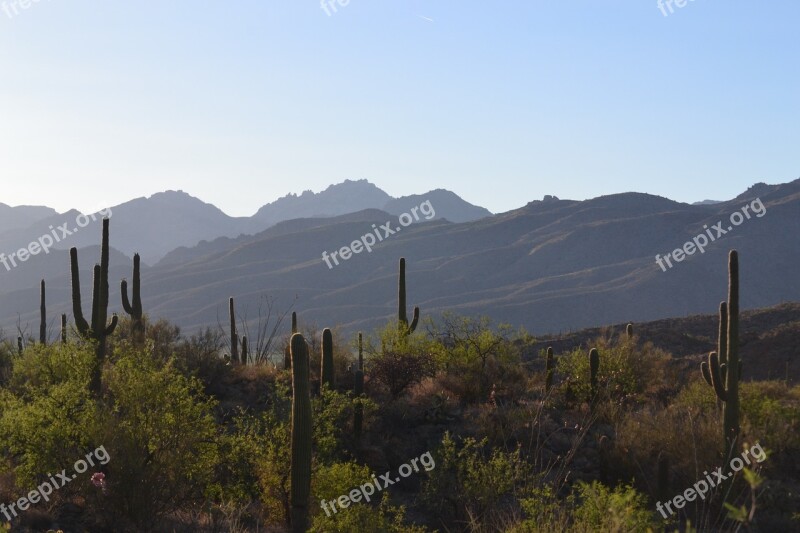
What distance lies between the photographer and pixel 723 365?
50.1ft

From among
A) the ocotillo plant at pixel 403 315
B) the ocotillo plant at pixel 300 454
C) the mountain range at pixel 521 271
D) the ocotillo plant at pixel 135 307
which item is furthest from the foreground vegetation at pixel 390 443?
the mountain range at pixel 521 271

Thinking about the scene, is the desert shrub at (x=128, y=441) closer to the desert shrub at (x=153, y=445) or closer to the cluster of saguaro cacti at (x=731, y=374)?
the desert shrub at (x=153, y=445)

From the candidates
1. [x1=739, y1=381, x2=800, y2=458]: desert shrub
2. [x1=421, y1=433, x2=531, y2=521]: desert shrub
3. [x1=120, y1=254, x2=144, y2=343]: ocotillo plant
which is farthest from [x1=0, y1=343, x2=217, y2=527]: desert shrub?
[x1=120, y1=254, x2=144, y2=343]: ocotillo plant

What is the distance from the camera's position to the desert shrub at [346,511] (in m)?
9.86

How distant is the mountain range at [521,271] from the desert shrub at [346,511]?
87236mm

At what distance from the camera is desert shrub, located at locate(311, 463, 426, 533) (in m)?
9.86

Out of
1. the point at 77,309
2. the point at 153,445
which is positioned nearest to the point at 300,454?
the point at 153,445

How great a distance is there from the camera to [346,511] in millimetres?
10094

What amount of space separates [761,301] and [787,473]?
99874 mm

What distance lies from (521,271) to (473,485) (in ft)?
390

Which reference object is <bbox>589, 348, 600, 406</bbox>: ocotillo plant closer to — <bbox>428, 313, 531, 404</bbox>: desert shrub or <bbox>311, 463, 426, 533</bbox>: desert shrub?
<bbox>428, 313, 531, 404</bbox>: desert shrub

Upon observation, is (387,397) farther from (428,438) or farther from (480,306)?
(480,306)

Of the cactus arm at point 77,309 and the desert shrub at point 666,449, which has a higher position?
the cactus arm at point 77,309

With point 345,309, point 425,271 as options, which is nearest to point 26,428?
point 345,309
